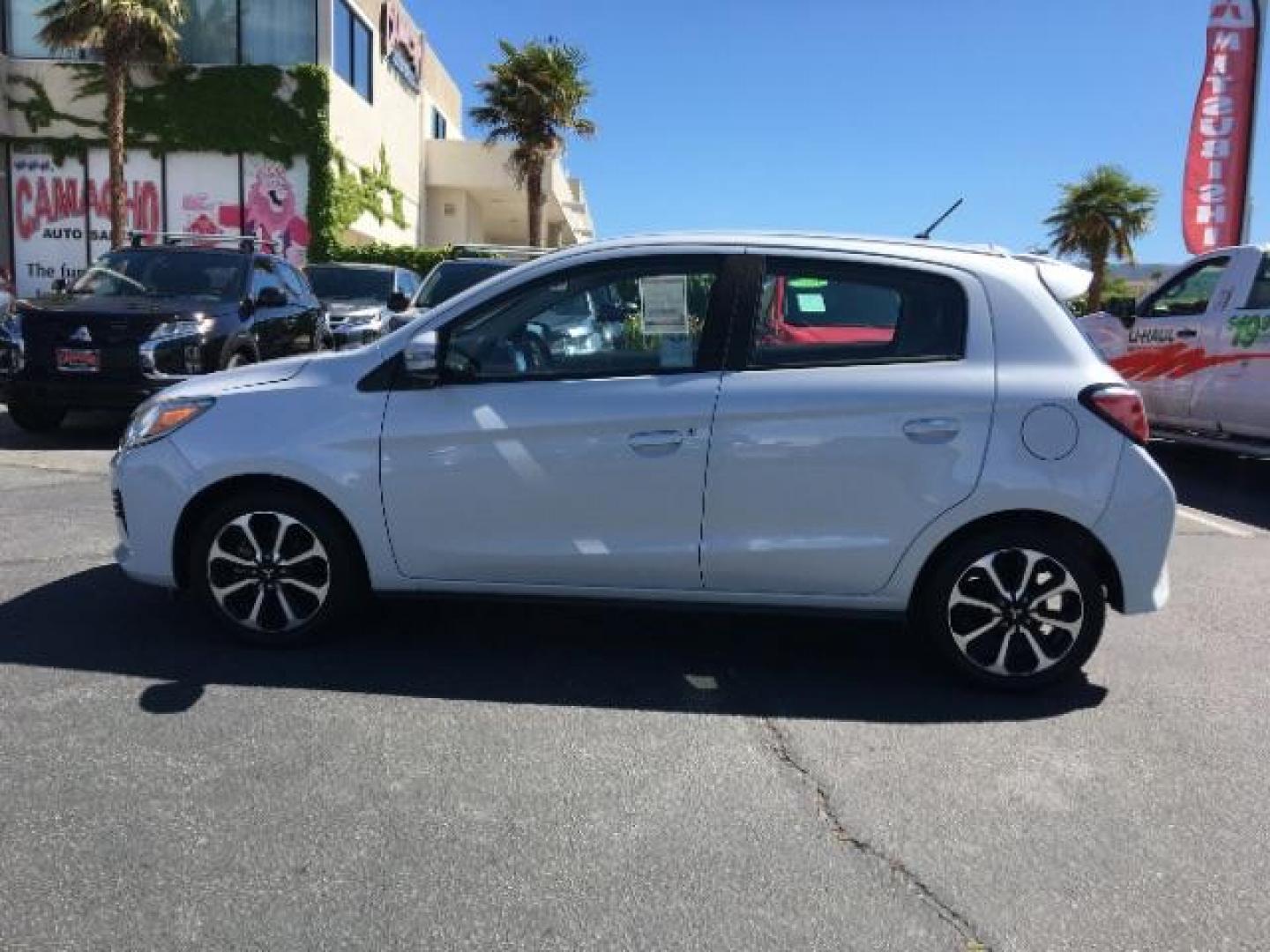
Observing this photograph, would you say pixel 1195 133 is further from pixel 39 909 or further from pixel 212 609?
pixel 39 909

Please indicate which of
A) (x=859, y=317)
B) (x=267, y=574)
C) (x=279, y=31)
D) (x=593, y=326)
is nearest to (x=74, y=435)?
(x=267, y=574)

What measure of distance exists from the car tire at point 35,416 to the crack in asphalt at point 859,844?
8.02 metres

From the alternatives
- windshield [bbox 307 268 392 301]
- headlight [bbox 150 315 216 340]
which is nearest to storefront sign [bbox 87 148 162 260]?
windshield [bbox 307 268 392 301]

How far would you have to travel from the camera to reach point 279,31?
25125 millimetres

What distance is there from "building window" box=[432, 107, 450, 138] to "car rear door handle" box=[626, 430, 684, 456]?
118ft

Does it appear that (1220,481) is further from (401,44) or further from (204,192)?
(401,44)

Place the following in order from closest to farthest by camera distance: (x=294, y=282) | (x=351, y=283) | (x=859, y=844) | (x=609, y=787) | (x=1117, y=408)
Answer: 1. (x=859, y=844)
2. (x=609, y=787)
3. (x=1117, y=408)
4. (x=294, y=282)
5. (x=351, y=283)

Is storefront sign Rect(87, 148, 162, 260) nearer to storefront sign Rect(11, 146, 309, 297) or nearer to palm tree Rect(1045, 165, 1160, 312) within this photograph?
storefront sign Rect(11, 146, 309, 297)

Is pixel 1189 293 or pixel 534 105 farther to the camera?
pixel 534 105

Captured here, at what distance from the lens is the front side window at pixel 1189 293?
906cm

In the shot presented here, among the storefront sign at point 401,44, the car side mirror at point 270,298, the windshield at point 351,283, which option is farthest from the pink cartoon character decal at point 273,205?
the car side mirror at point 270,298

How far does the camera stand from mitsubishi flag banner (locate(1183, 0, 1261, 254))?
16.2 meters

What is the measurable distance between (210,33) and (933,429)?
25.7 meters

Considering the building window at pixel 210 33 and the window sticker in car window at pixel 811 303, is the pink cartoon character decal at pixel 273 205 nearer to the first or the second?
the building window at pixel 210 33
